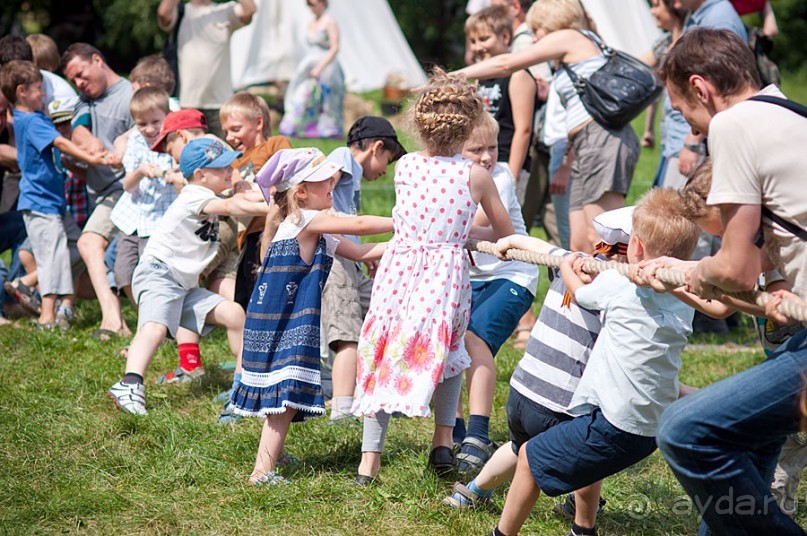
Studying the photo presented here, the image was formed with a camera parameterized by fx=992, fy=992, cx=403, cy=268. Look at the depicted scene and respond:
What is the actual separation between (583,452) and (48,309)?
4.87 metres

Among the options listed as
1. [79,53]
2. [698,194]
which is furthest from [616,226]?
[79,53]

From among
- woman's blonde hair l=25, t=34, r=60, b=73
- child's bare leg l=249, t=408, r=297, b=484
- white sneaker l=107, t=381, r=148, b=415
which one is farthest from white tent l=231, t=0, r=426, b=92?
child's bare leg l=249, t=408, r=297, b=484

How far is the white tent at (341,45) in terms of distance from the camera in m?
19.5

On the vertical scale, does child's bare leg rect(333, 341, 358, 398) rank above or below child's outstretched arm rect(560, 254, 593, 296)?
below

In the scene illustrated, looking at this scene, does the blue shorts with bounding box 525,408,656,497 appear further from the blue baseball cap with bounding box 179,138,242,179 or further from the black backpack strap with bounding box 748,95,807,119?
the blue baseball cap with bounding box 179,138,242,179

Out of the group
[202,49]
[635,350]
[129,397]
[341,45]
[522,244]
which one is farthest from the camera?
[341,45]

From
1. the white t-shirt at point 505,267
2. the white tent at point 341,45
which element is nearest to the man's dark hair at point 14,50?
the white t-shirt at point 505,267

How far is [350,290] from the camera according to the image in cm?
505

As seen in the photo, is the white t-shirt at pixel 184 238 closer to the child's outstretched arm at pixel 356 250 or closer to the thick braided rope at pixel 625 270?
the child's outstretched arm at pixel 356 250

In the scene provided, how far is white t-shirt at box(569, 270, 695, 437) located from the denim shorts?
249mm

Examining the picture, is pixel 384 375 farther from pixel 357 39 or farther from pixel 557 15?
pixel 357 39

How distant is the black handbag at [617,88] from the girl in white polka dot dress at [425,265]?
2249 mm

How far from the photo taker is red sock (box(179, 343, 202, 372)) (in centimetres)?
580

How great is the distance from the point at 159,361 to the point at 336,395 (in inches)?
67.0
